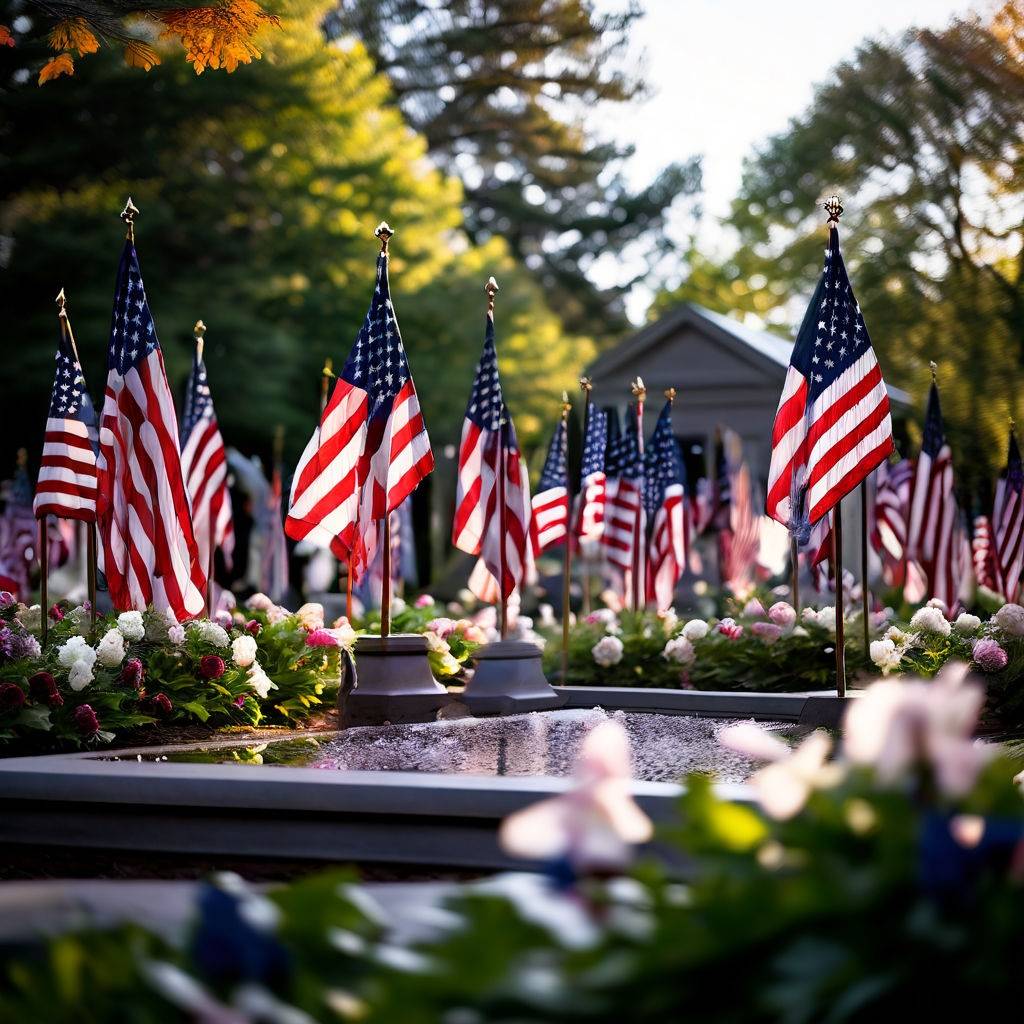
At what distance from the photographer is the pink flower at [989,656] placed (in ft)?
36.9

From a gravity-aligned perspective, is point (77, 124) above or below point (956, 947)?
above

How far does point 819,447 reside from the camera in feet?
33.9

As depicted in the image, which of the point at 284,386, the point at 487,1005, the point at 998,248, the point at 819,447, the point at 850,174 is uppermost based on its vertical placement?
the point at 850,174

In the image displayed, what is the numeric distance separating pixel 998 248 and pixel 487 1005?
38.3 metres

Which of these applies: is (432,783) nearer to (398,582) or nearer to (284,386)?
(398,582)

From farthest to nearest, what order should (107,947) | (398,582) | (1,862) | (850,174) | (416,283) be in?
(850,174) < (416,283) < (398,582) < (1,862) < (107,947)

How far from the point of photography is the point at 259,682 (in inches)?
416

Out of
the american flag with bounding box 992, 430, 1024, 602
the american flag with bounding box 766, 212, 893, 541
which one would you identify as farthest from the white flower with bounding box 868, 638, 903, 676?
the american flag with bounding box 992, 430, 1024, 602

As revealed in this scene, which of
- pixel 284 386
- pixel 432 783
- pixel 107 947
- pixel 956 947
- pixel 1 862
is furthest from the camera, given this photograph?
pixel 284 386

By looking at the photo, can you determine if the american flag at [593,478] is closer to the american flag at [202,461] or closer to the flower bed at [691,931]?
the american flag at [202,461]

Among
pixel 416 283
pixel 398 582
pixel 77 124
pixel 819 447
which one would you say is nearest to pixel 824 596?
pixel 398 582

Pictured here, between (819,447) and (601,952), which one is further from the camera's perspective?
(819,447)

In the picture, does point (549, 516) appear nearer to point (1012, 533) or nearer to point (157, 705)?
point (1012, 533)

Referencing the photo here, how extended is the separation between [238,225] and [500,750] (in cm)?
2939
